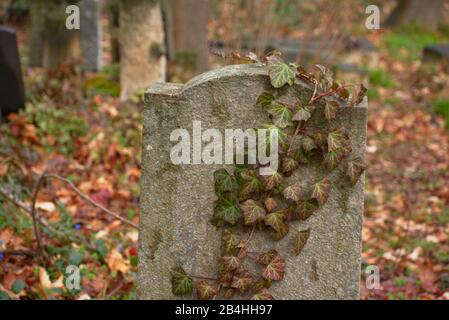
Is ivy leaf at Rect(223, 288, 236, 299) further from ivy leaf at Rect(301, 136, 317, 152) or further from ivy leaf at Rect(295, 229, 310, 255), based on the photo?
ivy leaf at Rect(301, 136, 317, 152)

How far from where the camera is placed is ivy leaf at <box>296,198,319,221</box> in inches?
119

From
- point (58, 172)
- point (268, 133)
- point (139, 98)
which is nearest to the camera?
point (268, 133)

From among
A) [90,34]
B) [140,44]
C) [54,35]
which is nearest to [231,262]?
[140,44]

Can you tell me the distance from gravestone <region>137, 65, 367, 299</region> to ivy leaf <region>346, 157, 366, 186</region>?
0.14 feet

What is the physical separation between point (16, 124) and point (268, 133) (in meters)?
3.92

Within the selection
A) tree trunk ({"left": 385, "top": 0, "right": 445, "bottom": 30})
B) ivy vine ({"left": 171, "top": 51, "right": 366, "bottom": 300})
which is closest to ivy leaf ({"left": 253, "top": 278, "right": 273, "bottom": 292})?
ivy vine ({"left": 171, "top": 51, "right": 366, "bottom": 300})

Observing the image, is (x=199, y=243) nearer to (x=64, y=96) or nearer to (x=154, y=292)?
(x=154, y=292)

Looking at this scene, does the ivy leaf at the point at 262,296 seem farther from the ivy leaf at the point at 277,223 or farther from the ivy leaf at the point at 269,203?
the ivy leaf at the point at 269,203

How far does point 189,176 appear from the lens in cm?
304

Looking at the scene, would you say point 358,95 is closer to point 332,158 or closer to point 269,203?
point 332,158

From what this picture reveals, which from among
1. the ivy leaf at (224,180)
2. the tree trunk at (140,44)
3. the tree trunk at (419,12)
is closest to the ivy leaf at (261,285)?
the ivy leaf at (224,180)

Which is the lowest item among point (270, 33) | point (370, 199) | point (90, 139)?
point (370, 199)

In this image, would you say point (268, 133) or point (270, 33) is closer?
point (268, 133)
